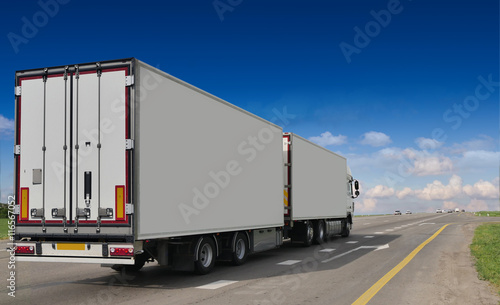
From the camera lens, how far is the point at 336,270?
11.2 meters

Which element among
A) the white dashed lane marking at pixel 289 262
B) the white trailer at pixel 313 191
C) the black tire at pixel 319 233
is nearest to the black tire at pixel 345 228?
the white trailer at pixel 313 191

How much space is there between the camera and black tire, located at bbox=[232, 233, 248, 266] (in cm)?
1185

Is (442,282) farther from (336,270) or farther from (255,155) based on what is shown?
(255,155)

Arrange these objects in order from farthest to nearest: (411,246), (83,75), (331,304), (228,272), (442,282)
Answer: (411,246)
(228,272)
(442,282)
(83,75)
(331,304)

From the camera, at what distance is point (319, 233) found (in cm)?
1853

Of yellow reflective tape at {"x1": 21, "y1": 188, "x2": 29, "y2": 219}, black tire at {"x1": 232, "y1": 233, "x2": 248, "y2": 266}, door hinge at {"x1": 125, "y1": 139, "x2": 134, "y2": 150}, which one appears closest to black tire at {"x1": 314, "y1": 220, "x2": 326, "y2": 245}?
black tire at {"x1": 232, "y1": 233, "x2": 248, "y2": 266}

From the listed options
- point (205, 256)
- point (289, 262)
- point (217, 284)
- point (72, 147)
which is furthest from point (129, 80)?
point (289, 262)

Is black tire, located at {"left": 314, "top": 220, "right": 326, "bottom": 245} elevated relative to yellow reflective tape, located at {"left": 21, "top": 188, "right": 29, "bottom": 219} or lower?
lower

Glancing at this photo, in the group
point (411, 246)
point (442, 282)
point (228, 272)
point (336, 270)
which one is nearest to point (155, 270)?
point (228, 272)

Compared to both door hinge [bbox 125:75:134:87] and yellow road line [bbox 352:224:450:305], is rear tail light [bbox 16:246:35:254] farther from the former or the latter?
yellow road line [bbox 352:224:450:305]

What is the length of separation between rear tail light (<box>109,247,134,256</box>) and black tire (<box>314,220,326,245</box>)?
1129 cm

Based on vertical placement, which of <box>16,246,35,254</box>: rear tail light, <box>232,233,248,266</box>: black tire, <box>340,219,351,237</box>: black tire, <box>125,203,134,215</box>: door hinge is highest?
<box>125,203,134,215</box>: door hinge

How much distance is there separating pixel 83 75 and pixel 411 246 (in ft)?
45.3

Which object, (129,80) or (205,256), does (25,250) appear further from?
(129,80)
